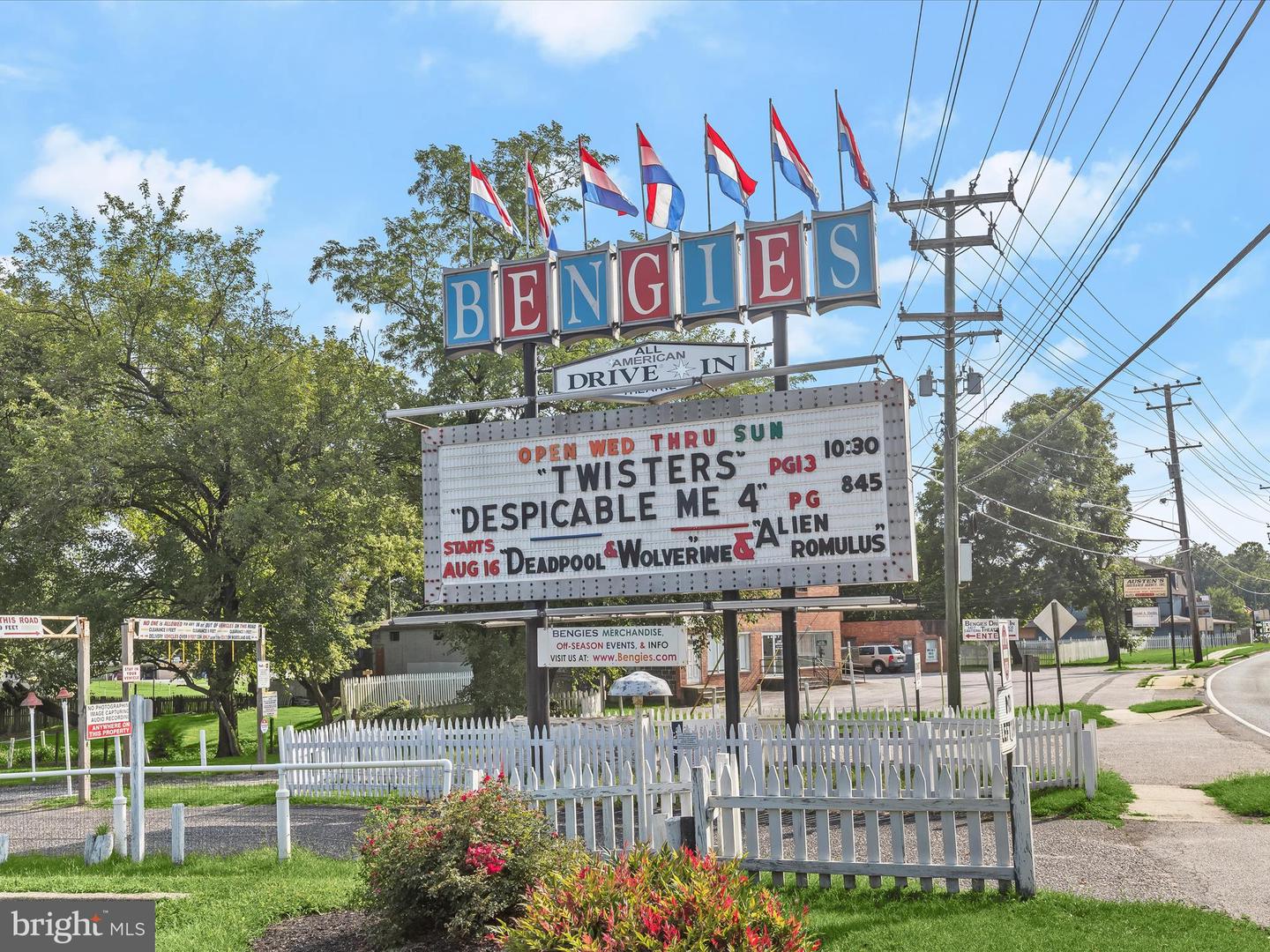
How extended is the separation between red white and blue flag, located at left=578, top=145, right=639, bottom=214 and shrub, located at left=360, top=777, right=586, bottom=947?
11.9m

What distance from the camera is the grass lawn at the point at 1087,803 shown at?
14734 mm

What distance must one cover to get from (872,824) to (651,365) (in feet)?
29.5

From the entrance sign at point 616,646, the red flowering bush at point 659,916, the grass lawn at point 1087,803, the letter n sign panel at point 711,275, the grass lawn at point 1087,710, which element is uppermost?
the letter n sign panel at point 711,275

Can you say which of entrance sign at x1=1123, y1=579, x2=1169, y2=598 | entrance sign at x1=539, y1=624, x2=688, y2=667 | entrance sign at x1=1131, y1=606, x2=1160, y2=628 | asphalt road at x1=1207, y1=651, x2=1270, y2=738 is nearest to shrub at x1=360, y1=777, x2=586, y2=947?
entrance sign at x1=539, y1=624, x2=688, y2=667

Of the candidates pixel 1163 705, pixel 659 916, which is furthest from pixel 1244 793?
pixel 1163 705

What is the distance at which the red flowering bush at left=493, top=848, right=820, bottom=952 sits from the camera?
6031mm

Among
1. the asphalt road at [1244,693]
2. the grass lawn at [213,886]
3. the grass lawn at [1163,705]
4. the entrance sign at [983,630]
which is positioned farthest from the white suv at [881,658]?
the grass lawn at [213,886]

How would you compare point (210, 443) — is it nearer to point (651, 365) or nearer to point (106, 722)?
point (106, 722)

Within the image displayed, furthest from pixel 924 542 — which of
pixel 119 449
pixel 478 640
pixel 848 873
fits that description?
pixel 848 873

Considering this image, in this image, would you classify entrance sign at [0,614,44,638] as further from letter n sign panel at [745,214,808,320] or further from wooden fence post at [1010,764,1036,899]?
wooden fence post at [1010,764,1036,899]

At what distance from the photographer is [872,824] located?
9.50m

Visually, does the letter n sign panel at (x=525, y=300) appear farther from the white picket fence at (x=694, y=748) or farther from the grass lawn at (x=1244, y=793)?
the grass lawn at (x=1244, y=793)

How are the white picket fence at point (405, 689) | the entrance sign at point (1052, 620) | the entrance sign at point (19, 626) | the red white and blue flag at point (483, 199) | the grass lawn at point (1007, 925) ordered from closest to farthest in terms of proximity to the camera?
the grass lawn at point (1007, 925) → the red white and blue flag at point (483, 199) → the entrance sign at point (19, 626) → the entrance sign at point (1052, 620) → the white picket fence at point (405, 689)

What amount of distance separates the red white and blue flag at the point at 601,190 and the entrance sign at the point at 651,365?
2.65m
